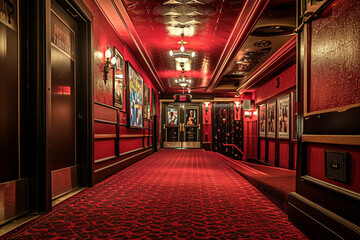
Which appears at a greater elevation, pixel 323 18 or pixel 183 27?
pixel 183 27

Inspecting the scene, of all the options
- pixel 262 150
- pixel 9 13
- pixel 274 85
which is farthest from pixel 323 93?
pixel 262 150

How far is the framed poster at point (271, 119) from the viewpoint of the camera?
9.27m

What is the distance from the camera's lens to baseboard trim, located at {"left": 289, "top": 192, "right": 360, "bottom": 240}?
1.49 meters

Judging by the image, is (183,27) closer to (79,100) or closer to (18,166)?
(79,100)

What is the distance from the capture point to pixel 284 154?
27.3ft

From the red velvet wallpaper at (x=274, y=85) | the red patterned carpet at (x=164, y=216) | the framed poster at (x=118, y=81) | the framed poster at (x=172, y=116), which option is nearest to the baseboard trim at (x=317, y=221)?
the red patterned carpet at (x=164, y=216)

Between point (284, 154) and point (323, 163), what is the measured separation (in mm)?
6874

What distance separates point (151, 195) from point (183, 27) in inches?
152

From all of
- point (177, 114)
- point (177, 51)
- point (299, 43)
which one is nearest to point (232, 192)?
point (299, 43)

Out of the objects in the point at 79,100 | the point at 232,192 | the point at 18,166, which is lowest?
the point at 232,192

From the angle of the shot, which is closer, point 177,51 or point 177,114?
point 177,51

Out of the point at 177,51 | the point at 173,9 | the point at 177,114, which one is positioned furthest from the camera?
the point at 177,114

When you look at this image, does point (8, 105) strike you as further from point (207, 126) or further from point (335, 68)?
point (207, 126)

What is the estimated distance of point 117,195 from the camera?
329 centimetres
